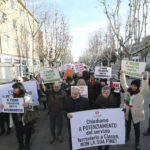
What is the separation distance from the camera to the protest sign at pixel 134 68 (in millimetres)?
3645

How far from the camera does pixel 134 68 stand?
377 cm

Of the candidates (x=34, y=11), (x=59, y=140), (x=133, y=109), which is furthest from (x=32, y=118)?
(x=34, y=11)

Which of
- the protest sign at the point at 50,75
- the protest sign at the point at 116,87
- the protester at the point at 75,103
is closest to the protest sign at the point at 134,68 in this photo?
the protest sign at the point at 116,87

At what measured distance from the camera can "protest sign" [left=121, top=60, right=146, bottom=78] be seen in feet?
12.0

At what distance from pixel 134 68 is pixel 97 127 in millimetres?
2242

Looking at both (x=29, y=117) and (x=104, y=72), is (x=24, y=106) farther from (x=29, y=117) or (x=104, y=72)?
(x=104, y=72)

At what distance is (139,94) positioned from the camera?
2.94 metres

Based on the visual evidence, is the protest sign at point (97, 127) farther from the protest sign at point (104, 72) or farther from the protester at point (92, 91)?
the protest sign at point (104, 72)

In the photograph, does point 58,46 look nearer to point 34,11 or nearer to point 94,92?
point 34,11

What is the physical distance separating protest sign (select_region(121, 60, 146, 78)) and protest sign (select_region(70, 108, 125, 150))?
1.72 metres

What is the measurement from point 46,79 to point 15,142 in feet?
7.95

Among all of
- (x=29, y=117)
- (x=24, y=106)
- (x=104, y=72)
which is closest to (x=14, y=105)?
(x=24, y=106)

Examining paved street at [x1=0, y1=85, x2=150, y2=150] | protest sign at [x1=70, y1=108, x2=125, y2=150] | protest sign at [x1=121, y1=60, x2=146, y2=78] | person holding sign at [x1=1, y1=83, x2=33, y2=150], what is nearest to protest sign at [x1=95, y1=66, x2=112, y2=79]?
protest sign at [x1=121, y1=60, x2=146, y2=78]

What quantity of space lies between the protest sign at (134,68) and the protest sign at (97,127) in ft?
5.65
